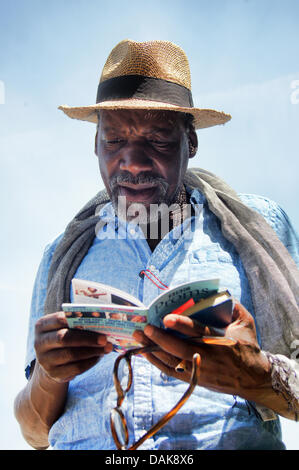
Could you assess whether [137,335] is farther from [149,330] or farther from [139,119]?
[139,119]

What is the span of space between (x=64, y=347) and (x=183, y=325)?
55cm

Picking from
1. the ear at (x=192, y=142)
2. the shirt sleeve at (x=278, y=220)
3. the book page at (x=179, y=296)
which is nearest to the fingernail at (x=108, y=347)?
the book page at (x=179, y=296)

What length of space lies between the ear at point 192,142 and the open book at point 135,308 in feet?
5.94

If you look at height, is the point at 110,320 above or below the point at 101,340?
above

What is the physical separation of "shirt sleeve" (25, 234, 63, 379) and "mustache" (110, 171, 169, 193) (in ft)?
2.21

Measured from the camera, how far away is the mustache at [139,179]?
2.93 m

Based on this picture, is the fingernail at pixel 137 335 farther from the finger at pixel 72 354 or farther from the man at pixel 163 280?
the finger at pixel 72 354

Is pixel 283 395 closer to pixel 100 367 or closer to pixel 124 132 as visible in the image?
pixel 100 367

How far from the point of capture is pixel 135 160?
2.93m

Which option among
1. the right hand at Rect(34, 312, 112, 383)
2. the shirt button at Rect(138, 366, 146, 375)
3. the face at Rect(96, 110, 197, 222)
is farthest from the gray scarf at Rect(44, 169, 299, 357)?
the right hand at Rect(34, 312, 112, 383)

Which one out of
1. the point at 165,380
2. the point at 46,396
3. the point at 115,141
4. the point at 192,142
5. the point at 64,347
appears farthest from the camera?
the point at 192,142

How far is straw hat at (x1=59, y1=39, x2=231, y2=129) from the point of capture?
10.1 ft

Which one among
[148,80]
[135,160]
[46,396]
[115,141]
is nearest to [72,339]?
[46,396]
